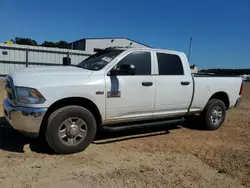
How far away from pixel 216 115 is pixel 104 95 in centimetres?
351

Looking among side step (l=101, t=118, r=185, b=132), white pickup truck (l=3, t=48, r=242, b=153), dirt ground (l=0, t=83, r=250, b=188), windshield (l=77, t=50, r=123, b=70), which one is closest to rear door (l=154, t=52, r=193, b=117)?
white pickup truck (l=3, t=48, r=242, b=153)

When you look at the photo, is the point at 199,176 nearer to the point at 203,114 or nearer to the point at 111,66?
the point at 111,66

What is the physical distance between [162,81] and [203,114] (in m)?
1.84

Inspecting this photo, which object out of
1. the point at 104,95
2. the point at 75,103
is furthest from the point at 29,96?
the point at 104,95

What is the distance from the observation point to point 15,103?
149 inches

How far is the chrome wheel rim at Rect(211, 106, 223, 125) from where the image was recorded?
6227mm

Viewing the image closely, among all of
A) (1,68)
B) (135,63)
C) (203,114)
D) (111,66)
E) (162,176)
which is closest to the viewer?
(162,176)

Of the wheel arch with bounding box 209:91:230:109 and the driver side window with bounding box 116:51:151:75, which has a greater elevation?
the driver side window with bounding box 116:51:151:75

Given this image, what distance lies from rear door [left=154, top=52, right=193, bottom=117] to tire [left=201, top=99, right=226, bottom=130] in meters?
0.81

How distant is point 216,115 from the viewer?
20.7ft

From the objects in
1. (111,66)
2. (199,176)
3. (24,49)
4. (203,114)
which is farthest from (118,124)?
(24,49)

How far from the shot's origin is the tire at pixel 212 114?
6066 millimetres

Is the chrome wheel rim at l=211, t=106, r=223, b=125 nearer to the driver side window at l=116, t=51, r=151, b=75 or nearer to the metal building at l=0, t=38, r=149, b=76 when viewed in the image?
the driver side window at l=116, t=51, r=151, b=75

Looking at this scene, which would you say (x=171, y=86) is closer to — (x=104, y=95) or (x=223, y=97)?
(x=104, y=95)
